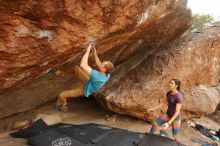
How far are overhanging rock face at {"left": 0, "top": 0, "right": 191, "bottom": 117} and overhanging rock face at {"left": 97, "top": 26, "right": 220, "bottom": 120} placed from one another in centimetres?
119

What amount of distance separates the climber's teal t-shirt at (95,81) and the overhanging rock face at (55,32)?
76 cm

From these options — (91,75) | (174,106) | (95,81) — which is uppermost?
(91,75)

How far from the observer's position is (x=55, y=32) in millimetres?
6367

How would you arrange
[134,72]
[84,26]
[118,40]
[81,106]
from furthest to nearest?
1. [81,106]
2. [134,72]
3. [118,40]
4. [84,26]

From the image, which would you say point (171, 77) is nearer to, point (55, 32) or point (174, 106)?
point (174, 106)

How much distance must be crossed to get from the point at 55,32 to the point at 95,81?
5.61ft

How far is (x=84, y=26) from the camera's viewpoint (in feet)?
21.9

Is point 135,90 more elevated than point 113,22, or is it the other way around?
point 113,22

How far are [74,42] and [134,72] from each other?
406cm

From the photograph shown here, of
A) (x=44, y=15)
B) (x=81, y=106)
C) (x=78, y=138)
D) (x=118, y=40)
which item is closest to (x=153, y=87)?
(x=118, y=40)

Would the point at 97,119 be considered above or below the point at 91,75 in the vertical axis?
below

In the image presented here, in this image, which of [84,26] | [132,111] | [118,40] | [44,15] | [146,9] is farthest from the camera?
[132,111]

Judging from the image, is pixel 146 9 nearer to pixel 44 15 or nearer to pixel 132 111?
pixel 44 15

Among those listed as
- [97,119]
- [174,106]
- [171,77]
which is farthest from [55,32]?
[171,77]
